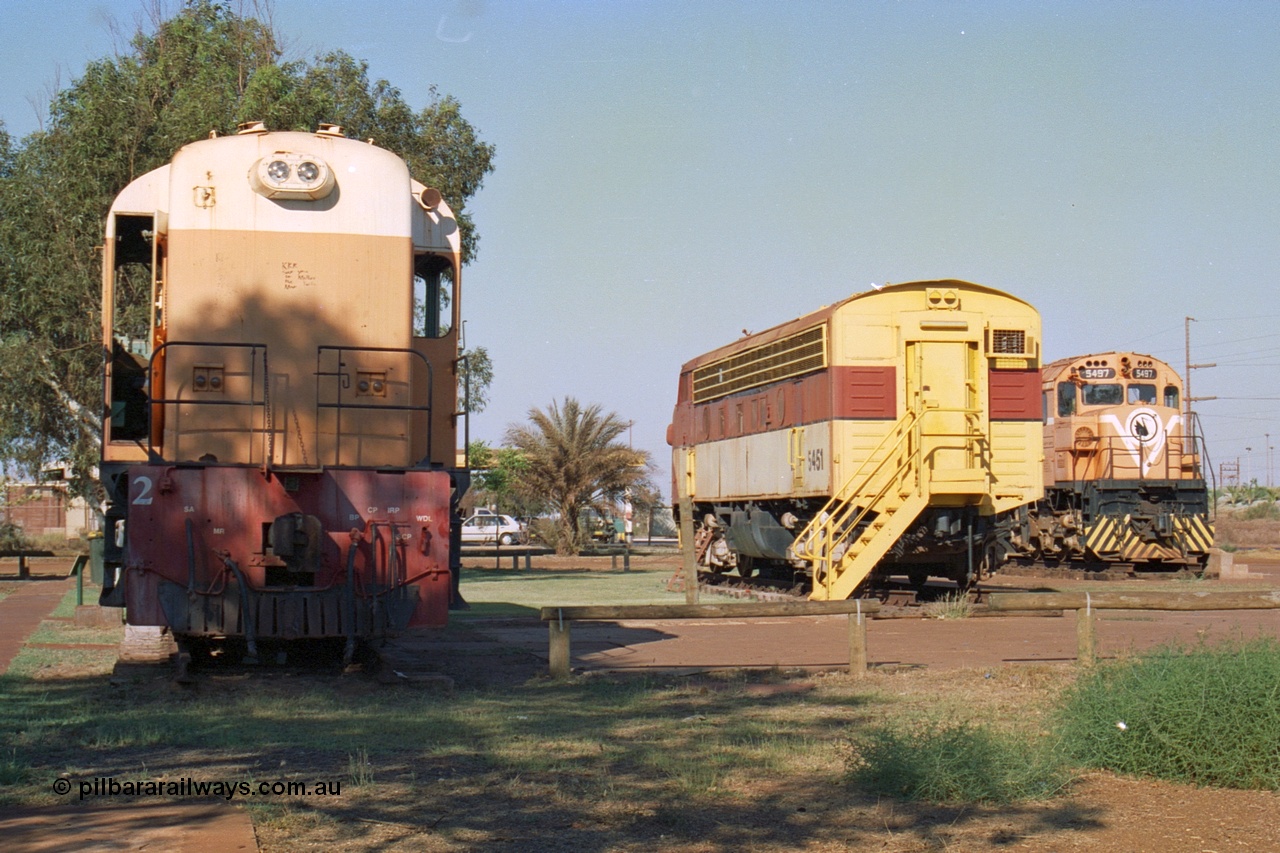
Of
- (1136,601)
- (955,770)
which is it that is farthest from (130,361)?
(1136,601)

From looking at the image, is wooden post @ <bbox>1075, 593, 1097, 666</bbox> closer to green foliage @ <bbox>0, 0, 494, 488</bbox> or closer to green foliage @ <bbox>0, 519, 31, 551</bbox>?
green foliage @ <bbox>0, 0, 494, 488</bbox>

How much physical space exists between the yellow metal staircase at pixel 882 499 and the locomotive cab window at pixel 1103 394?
11.0 metres

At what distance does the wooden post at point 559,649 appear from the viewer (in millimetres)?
11383

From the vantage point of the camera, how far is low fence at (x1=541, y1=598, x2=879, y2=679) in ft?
37.1

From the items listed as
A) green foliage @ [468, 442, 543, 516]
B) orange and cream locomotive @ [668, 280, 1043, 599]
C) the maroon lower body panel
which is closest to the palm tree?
green foliage @ [468, 442, 543, 516]

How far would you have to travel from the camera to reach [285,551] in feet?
32.5

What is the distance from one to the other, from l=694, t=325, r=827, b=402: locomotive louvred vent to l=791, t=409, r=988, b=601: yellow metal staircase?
1602 mm

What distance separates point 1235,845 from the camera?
19.6 ft

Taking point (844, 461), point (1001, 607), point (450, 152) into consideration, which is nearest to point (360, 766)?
point (1001, 607)

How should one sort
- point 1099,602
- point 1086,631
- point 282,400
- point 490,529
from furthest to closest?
point 490,529
point 1099,602
point 1086,631
point 282,400

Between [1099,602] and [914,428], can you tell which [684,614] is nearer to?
[1099,602]

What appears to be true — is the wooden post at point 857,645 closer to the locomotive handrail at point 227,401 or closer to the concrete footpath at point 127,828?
the locomotive handrail at point 227,401

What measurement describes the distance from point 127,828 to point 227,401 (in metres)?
5.46

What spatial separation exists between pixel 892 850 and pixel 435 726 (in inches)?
152
